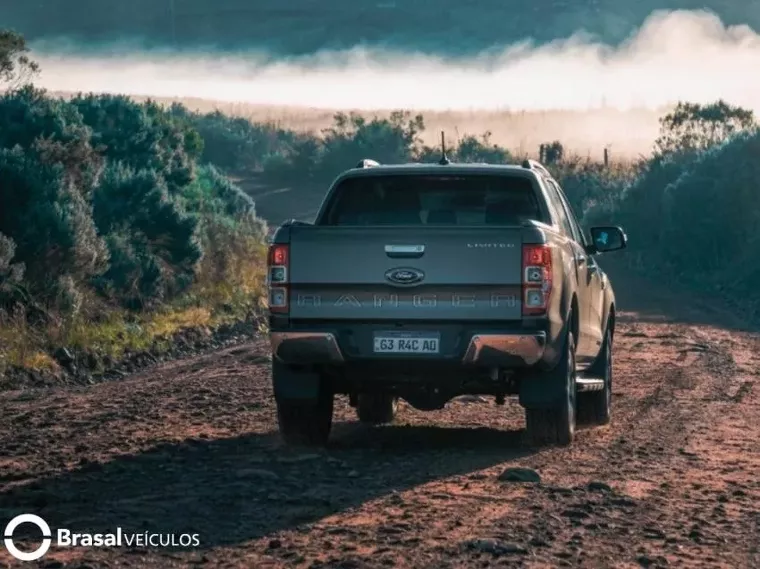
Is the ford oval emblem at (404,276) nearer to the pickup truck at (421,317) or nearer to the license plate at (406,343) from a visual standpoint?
the pickup truck at (421,317)

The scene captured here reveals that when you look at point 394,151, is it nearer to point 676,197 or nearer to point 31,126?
point 676,197

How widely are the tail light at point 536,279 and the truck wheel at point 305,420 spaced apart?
67.6 inches

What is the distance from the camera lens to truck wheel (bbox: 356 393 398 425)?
1429 cm

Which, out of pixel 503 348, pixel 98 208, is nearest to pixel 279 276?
pixel 503 348

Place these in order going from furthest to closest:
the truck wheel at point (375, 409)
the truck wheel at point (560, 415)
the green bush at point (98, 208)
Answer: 1. the green bush at point (98, 208)
2. the truck wheel at point (375, 409)
3. the truck wheel at point (560, 415)

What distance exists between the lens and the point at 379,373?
467 inches

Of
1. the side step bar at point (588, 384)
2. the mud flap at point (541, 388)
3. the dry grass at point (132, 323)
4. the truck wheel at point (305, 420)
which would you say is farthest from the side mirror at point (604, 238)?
the dry grass at point (132, 323)

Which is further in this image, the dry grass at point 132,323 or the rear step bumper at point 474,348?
the dry grass at point 132,323

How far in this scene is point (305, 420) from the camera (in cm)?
1233

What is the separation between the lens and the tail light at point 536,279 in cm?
1136

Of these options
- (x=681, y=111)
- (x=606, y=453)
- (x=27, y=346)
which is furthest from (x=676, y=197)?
(x=606, y=453)

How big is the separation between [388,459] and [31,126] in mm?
15378

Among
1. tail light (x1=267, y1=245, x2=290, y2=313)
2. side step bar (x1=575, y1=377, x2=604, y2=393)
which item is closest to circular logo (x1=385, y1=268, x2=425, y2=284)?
tail light (x1=267, y1=245, x2=290, y2=313)

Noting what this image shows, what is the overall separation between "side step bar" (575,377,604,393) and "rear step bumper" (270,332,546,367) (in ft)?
5.62
